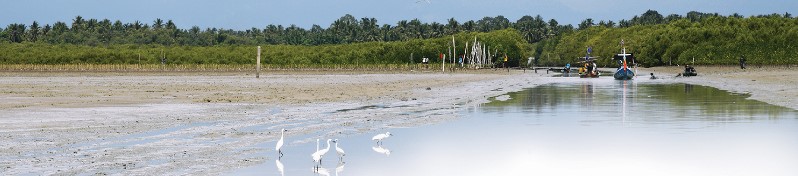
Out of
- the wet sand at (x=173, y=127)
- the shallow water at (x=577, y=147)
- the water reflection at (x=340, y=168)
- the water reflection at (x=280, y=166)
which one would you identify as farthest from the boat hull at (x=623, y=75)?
the water reflection at (x=280, y=166)

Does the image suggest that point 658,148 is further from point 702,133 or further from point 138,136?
point 138,136

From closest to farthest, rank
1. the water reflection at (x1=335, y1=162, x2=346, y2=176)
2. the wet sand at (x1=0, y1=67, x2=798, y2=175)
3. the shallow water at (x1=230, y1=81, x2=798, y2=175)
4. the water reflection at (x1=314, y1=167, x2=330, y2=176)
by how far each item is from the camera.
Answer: the water reflection at (x1=314, y1=167, x2=330, y2=176) < the water reflection at (x1=335, y1=162, x2=346, y2=176) < the shallow water at (x1=230, y1=81, x2=798, y2=175) < the wet sand at (x1=0, y1=67, x2=798, y2=175)

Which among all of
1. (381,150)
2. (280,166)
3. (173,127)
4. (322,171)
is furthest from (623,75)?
(322,171)

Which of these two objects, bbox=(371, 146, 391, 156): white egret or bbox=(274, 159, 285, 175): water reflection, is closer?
bbox=(274, 159, 285, 175): water reflection

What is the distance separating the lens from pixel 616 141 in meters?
23.3

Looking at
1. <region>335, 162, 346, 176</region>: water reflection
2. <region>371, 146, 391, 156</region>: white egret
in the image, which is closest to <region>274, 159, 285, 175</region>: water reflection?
<region>335, 162, 346, 176</region>: water reflection

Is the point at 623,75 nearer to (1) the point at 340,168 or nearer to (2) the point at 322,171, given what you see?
(1) the point at 340,168

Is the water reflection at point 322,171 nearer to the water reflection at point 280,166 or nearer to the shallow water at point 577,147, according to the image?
the shallow water at point 577,147

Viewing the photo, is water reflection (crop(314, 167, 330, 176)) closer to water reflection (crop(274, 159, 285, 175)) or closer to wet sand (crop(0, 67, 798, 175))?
water reflection (crop(274, 159, 285, 175))

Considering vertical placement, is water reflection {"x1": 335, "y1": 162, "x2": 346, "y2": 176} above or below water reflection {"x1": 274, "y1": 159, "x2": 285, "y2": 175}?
below

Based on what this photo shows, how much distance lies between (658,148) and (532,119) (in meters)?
11.0

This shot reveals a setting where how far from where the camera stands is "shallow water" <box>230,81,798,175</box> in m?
17.8

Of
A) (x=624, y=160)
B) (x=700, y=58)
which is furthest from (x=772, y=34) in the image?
(x=624, y=160)

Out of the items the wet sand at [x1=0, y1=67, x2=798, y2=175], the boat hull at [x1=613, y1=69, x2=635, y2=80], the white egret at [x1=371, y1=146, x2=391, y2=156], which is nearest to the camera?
the wet sand at [x1=0, y1=67, x2=798, y2=175]
